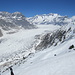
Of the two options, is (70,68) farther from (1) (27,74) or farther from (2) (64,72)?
(1) (27,74)

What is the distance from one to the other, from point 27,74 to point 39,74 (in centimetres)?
176

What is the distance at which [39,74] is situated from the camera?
1216cm

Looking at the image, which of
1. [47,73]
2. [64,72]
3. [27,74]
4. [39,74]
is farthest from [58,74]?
[27,74]

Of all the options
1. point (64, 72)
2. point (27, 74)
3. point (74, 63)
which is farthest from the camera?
point (27, 74)

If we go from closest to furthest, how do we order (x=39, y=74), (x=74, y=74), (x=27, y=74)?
(x=74, y=74)
(x=39, y=74)
(x=27, y=74)

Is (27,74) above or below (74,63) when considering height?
below

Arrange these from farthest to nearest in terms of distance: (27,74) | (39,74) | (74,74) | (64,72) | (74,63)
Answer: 1. (27,74)
2. (39,74)
3. (74,63)
4. (64,72)
5. (74,74)

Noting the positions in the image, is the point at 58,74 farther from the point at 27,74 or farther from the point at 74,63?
the point at 27,74

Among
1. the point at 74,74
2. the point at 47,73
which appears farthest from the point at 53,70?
the point at 74,74

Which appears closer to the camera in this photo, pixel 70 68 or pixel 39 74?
pixel 70 68

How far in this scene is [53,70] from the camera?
11.6m

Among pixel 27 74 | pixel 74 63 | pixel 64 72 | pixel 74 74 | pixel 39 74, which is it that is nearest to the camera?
pixel 74 74

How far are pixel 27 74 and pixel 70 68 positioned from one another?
4.80 meters

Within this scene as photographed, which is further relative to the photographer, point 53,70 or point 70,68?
point 53,70
